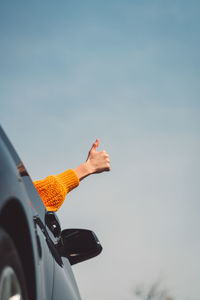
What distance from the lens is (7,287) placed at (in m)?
1.11

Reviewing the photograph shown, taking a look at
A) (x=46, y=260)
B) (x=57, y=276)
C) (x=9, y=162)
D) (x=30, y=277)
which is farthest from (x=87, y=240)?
(x=9, y=162)

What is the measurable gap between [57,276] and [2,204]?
93 cm

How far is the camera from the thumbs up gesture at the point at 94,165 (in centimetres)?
340

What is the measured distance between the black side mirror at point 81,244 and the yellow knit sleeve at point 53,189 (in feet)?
1.67

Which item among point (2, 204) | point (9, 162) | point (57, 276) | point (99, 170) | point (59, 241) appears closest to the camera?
point (2, 204)

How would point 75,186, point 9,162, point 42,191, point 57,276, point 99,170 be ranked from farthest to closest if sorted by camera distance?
point 99,170
point 75,186
point 42,191
point 57,276
point 9,162

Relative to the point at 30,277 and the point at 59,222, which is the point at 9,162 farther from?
the point at 59,222

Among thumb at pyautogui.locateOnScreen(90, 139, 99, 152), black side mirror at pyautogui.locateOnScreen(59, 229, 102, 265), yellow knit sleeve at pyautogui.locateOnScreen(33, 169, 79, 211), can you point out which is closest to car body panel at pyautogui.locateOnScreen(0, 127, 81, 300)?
black side mirror at pyautogui.locateOnScreen(59, 229, 102, 265)

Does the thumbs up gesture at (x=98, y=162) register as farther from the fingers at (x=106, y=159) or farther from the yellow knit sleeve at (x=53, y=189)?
the yellow knit sleeve at (x=53, y=189)

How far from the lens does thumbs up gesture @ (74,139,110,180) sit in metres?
3.40

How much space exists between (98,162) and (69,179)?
373 millimetres

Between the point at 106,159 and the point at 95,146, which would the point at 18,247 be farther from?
the point at 95,146

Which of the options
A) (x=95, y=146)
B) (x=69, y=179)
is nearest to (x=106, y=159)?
(x=95, y=146)

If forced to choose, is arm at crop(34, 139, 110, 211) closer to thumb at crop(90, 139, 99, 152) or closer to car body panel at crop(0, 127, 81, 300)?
thumb at crop(90, 139, 99, 152)
